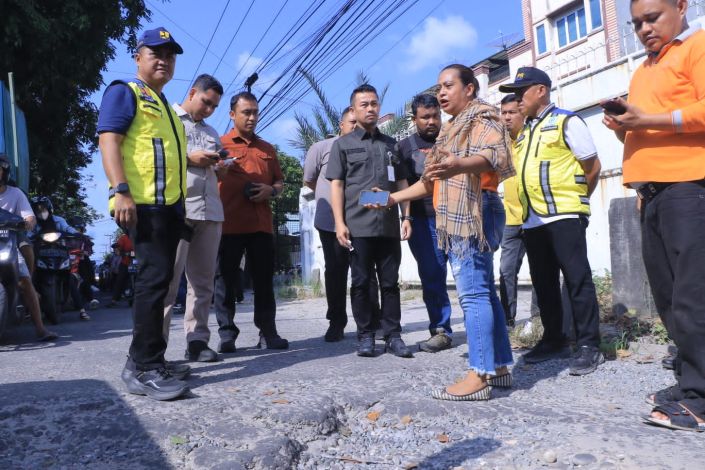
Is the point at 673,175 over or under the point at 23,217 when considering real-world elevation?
under

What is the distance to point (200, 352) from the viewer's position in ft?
13.3

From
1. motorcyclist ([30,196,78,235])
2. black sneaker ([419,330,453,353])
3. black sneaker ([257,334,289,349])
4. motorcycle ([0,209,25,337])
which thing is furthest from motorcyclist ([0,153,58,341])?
black sneaker ([419,330,453,353])

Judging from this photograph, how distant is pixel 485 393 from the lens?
3119 millimetres

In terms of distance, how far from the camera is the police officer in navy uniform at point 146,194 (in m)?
3.06

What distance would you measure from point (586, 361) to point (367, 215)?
1708 millimetres

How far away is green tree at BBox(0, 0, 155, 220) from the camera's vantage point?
11.1m

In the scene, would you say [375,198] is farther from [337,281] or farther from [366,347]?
[337,281]

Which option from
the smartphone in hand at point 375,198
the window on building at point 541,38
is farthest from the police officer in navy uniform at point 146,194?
the window on building at point 541,38

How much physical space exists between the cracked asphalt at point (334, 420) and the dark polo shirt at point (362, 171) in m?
0.99

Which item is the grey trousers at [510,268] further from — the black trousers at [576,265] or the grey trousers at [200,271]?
the grey trousers at [200,271]

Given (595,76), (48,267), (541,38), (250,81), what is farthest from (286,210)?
(48,267)

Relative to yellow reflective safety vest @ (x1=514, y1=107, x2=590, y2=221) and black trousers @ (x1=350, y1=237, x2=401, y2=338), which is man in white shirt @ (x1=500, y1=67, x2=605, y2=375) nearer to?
yellow reflective safety vest @ (x1=514, y1=107, x2=590, y2=221)

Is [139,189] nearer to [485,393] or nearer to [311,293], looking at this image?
[485,393]

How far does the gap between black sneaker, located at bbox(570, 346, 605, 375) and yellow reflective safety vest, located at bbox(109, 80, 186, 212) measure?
2.48 m
